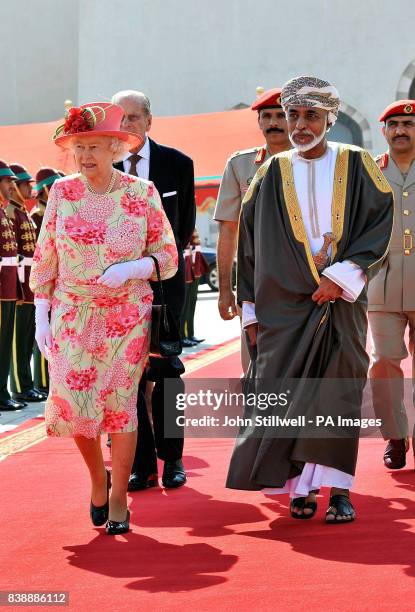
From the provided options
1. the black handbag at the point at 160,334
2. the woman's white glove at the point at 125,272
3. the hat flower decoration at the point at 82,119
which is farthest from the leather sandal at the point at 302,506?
the hat flower decoration at the point at 82,119

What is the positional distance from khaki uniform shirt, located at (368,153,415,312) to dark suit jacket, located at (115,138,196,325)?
1015 millimetres

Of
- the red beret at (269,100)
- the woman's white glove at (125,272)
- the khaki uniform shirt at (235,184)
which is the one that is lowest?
the woman's white glove at (125,272)

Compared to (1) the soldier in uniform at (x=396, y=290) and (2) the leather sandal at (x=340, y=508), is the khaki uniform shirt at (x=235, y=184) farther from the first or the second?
(2) the leather sandal at (x=340, y=508)

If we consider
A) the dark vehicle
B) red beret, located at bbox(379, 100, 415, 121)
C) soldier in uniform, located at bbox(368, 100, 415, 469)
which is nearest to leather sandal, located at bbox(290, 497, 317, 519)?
soldier in uniform, located at bbox(368, 100, 415, 469)

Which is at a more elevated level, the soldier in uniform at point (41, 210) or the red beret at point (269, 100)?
the red beret at point (269, 100)

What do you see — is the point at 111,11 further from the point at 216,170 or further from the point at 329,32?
the point at 216,170

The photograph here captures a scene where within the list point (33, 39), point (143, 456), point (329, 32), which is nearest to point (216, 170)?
point (329, 32)

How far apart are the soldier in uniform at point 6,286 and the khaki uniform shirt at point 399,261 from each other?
11.9 ft

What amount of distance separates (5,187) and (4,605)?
5.80 metres

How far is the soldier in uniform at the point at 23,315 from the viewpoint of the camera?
977 centimetres

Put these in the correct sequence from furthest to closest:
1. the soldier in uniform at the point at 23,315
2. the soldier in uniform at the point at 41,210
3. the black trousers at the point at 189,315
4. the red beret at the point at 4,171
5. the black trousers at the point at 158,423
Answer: the black trousers at the point at 189,315 < the soldier in uniform at the point at 41,210 < the soldier in uniform at the point at 23,315 < the red beret at the point at 4,171 < the black trousers at the point at 158,423

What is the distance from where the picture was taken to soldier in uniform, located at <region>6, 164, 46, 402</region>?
977cm

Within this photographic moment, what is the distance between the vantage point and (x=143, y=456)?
19.9 ft

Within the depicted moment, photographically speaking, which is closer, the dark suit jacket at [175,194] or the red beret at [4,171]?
the dark suit jacket at [175,194]
